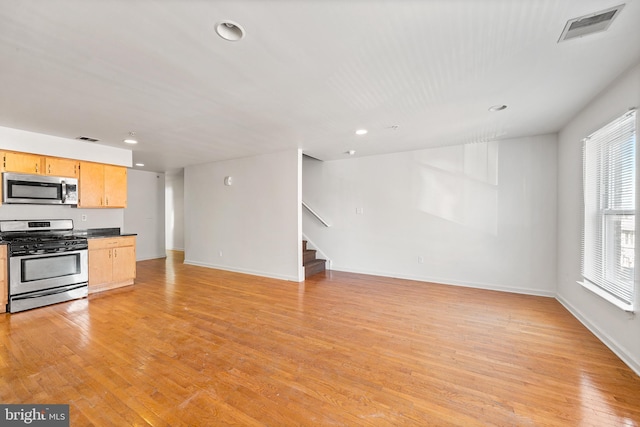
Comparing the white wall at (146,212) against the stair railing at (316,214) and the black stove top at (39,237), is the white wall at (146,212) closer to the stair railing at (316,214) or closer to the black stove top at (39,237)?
the black stove top at (39,237)

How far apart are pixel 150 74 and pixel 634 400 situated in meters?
4.51

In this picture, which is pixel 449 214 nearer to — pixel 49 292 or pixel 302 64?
pixel 302 64

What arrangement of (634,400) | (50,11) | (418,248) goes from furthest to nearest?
(418,248) → (634,400) → (50,11)

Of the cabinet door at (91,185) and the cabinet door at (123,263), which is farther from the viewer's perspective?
the cabinet door at (123,263)

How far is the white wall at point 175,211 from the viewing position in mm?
8867

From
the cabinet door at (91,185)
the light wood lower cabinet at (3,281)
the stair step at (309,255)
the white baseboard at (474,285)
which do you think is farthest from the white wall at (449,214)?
the light wood lower cabinet at (3,281)

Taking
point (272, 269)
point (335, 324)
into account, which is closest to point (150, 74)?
point (335, 324)

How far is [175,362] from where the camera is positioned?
2281 millimetres

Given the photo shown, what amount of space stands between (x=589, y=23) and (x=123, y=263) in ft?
21.2

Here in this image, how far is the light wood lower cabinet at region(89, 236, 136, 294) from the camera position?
4.32 meters

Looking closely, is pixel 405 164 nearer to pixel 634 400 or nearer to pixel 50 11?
pixel 634 400

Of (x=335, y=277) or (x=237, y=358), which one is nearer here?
(x=237, y=358)

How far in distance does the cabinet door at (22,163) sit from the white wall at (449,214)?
4.79 metres

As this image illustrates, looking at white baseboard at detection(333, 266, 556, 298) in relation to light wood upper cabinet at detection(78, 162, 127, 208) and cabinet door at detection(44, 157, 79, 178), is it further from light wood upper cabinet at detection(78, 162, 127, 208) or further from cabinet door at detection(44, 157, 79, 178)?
cabinet door at detection(44, 157, 79, 178)
